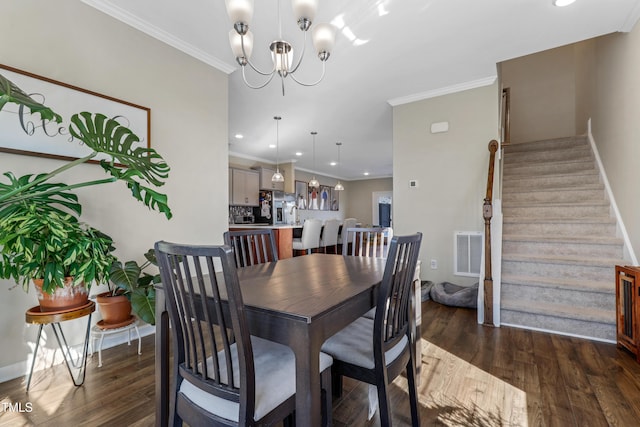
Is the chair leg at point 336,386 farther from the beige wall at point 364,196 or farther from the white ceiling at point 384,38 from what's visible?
the beige wall at point 364,196

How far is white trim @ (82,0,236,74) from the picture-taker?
2246 millimetres

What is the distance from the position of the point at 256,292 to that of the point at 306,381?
0.41m

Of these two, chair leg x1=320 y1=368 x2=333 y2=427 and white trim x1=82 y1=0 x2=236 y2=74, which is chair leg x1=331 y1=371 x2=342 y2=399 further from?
white trim x1=82 y1=0 x2=236 y2=74

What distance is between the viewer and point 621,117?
3059mm

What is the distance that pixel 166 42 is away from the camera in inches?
105

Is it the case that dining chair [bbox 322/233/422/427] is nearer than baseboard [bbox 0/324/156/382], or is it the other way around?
dining chair [bbox 322/233/422/427]

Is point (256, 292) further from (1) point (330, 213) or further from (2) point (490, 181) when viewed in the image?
(1) point (330, 213)

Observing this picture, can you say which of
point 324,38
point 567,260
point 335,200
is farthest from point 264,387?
point 335,200

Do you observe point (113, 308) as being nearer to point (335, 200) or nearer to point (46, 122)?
point (46, 122)

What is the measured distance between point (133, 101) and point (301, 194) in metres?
6.75

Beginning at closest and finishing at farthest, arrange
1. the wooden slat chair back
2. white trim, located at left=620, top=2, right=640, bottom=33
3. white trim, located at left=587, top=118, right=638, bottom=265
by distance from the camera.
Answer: the wooden slat chair back, white trim, located at left=620, top=2, right=640, bottom=33, white trim, located at left=587, top=118, right=638, bottom=265

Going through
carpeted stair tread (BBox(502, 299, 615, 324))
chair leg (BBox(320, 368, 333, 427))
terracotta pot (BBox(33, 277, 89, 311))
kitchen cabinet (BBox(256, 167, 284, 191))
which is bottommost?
carpeted stair tread (BBox(502, 299, 615, 324))

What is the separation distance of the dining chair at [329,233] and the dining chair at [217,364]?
5.18 meters

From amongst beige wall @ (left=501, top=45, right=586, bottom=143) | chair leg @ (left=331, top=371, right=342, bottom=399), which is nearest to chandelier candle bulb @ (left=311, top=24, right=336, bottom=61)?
chair leg @ (left=331, top=371, right=342, bottom=399)
